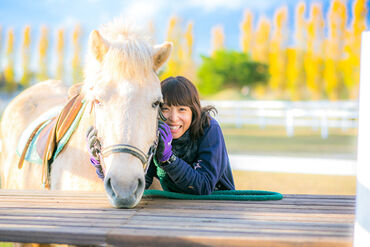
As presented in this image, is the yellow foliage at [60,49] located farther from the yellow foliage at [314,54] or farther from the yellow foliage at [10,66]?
the yellow foliage at [314,54]

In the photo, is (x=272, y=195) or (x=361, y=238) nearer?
(x=361, y=238)

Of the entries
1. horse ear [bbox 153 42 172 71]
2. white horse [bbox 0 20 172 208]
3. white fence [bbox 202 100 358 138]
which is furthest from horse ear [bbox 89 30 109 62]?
white fence [bbox 202 100 358 138]

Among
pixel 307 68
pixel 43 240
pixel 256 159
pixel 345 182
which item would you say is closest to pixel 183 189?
pixel 43 240

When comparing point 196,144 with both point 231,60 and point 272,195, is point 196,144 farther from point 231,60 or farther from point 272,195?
point 231,60

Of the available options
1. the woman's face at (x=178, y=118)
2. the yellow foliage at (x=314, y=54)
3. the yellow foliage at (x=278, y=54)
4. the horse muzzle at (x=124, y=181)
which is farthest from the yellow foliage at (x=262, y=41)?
the horse muzzle at (x=124, y=181)

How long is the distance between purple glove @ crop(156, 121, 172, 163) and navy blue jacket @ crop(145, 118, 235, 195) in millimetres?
55

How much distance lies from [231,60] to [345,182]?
36276 mm

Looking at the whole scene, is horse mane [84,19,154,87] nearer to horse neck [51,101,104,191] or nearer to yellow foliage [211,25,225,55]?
horse neck [51,101,104,191]

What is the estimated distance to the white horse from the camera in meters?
1.69

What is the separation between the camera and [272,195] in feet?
6.56

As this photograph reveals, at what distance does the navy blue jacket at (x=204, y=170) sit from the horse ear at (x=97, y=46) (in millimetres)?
732

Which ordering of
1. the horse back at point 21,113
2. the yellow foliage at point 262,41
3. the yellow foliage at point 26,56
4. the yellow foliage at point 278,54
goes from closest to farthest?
Answer: the horse back at point 21,113
the yellow foliage at point 278,54
the yellow foliage at point 26,56
the yellow foliage at point 262,41

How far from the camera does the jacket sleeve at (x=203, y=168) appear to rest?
6.77 ft

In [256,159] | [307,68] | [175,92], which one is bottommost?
[256,159]
